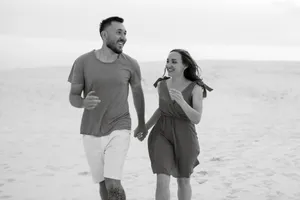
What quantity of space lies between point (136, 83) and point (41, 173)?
3623mm

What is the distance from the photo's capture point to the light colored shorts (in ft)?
12.4

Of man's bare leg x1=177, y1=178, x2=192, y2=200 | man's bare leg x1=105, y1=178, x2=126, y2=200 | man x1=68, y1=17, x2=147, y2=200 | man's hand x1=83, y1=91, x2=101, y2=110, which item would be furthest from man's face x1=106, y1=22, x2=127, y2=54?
man's bare leg x1=177, y1=178, x2=192, y2=200

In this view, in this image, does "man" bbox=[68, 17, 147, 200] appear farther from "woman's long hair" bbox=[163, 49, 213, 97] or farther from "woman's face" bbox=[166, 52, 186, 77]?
"woman's long hair" bbox=[163, 49, 213, 97]

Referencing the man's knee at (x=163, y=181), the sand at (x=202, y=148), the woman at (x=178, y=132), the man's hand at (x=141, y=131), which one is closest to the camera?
the man's knee at (x=163, y=181)

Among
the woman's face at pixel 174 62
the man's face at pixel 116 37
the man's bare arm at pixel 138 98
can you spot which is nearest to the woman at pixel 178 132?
the woman's face at pixel 174 62

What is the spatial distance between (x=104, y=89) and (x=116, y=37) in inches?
21.1

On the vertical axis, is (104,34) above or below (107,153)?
above

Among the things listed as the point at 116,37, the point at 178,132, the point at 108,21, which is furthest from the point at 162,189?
the point at 108,21

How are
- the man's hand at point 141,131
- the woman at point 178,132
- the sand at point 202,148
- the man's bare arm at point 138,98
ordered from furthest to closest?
the sand at point 202,148, the man's hand at point 141,131, the man's bare arm at point 138,98, the woman at point 178,132

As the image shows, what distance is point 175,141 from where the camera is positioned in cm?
394

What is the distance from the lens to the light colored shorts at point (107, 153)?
12.4 ft

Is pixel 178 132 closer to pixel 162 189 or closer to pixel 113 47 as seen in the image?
pixel 162 189

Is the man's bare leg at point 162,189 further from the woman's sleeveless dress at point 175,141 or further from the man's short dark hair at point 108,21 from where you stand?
the man's short dark hair at point 108,21

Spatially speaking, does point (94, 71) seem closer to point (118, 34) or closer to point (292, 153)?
point (118, 34)
